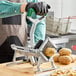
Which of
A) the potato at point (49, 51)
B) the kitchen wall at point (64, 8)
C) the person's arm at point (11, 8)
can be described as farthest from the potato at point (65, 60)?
the kitchen wall at point (64, 8)

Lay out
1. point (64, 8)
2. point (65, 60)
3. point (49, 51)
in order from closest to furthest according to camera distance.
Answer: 1. point (49, 51)
2. point (65, 60)
3. point (64, 8)

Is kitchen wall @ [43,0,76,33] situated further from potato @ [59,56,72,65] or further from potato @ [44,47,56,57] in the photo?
potato @ [44,47,56,57]

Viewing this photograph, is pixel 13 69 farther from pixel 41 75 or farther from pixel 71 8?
pixel 71 8

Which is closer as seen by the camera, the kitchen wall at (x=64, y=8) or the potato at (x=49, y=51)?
the potato at (x=49, y=51)

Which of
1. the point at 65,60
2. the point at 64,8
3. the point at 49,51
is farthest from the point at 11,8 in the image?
the point at 64,8

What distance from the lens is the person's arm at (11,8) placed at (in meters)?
1.43

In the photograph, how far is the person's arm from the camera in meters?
1.43

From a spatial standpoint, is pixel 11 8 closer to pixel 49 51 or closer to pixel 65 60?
pixel 49 51

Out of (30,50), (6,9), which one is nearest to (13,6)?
(6,9)

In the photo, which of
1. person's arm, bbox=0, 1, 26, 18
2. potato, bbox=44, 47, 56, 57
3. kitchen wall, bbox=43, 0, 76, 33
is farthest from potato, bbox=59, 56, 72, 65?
kitchen wall, bbox=43, 0, 76, 33

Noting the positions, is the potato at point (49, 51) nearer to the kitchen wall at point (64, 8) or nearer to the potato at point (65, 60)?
the potato at point (65, 60)

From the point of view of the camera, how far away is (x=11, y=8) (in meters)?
1.50

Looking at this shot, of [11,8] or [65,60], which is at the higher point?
[11,8]

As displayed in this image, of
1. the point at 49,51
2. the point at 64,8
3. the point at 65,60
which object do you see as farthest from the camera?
the point at 64,8
